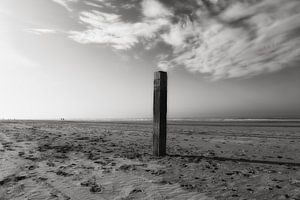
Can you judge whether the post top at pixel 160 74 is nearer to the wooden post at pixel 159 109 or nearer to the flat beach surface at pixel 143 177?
the wooden post at pixel 159 109

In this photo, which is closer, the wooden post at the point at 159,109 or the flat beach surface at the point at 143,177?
the flat beach surface at the point at 143,177

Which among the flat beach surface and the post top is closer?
the flat beach surface

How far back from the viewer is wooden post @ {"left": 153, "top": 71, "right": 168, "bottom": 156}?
7.45 metres

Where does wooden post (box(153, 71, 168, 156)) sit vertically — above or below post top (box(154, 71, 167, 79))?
below

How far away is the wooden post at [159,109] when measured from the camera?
24.4ft

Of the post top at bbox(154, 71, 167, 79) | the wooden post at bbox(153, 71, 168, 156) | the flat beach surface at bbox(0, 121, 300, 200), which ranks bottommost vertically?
the flat beach surface at bbox(0, 121, 300, 200)

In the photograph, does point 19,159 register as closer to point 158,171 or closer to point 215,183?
point 158,171

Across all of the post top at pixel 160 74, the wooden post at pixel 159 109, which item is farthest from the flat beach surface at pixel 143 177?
the post top at pixel 160 74

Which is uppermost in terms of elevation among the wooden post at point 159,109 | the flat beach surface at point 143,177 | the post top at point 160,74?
the post top at point 160,74

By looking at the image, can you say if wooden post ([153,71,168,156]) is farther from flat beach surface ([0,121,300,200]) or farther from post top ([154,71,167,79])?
flat beach surface ([0,121,300,200])

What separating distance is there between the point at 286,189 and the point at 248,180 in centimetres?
74

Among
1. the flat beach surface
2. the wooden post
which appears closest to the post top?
the wooden post

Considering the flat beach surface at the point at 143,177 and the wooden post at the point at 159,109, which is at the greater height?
the wooden post at the point at 159,109

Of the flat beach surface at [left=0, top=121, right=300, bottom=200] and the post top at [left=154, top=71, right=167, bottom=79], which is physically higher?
the post top at [left=154, top=71, right=167, bottom=79]
